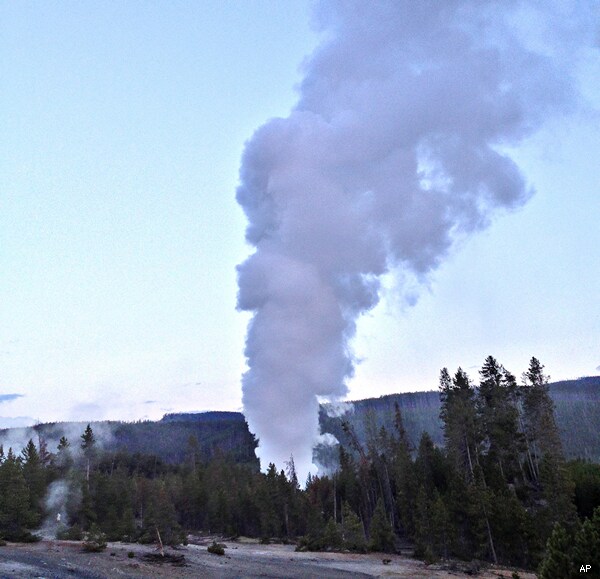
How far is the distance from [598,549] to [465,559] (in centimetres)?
4309

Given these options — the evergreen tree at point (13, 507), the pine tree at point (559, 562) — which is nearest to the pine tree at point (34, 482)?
the evergreen tree at point (13, 507)

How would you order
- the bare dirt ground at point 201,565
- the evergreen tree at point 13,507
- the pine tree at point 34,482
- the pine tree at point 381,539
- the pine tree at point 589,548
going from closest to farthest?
the pine tree at point 589,548, the bare dirt ground at point 201,565, the evergreen tree at point 13,507, the pine tree at point 381,539, the pine tree at point 34,482

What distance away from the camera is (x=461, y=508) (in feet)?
185

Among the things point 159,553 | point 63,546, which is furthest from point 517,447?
point 63,546

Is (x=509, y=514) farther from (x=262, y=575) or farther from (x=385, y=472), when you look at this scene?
(x=385, y=472)

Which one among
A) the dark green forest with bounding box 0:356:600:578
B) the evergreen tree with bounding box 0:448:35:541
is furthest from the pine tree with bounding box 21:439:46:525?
the evergreen tree with bounding box 0:448:35:541

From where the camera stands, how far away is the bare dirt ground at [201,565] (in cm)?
3838

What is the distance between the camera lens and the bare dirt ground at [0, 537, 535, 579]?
126 ft

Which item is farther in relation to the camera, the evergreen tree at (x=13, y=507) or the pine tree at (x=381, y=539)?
the pine tree at (x=381, y=539)

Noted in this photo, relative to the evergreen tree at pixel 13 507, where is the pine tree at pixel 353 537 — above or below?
below

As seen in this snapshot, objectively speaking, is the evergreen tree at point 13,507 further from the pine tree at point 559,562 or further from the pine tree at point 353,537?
the pine tree at point 559,562

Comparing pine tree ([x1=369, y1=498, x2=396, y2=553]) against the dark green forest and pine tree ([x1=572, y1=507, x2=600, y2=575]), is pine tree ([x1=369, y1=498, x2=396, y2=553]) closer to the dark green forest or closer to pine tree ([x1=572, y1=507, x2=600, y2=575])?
the dark green forest

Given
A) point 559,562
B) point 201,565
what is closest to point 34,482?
point 201,565

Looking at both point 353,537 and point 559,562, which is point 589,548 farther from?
point 353,537
